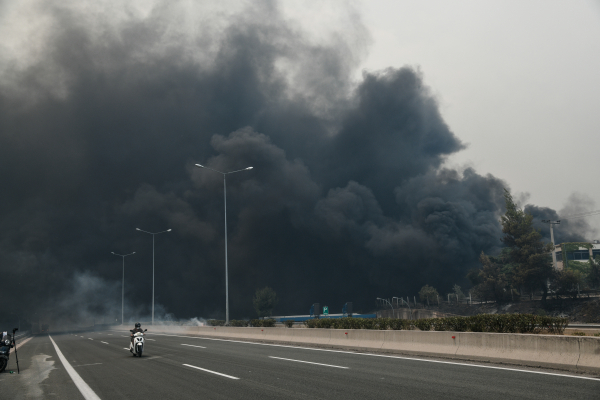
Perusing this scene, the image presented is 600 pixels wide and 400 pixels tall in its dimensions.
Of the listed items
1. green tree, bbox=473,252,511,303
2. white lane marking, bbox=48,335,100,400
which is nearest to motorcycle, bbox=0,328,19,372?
white lane marking, bbox=48,335,100,400

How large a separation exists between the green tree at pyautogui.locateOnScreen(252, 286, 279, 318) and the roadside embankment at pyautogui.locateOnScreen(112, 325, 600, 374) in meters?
103

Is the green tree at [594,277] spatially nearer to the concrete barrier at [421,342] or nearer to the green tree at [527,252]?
the green tree at [527,252]

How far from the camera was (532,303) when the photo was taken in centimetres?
8625

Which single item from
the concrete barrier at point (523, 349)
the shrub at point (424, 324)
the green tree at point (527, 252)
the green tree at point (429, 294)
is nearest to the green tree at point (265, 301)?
the green tree at point (429, 294)

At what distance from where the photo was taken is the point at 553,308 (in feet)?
259

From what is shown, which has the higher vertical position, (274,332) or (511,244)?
(511,244)

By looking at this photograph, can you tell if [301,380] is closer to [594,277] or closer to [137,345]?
[137,345]

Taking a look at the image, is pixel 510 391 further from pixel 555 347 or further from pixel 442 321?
pixel 442 321

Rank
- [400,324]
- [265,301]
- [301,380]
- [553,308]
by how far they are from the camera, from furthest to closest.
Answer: [265,301]
[553,308]
[400,324]
[301,380]

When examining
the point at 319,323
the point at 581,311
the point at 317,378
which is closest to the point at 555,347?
the point at 317,378

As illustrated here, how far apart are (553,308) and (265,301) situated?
7037 cm

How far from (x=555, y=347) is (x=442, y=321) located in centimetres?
688

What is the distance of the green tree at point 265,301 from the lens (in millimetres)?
123750

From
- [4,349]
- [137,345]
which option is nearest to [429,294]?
[137,345]
